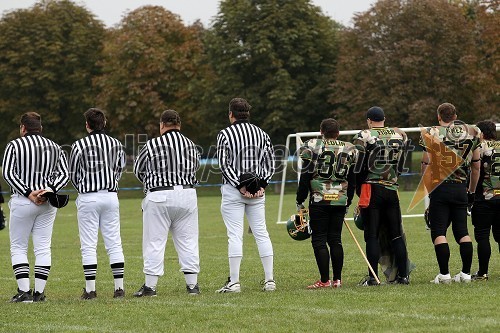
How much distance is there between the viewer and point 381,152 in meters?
11.7

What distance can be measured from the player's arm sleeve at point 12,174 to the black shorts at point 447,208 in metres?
4.56

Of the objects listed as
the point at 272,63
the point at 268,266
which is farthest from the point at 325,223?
the point at 272,63

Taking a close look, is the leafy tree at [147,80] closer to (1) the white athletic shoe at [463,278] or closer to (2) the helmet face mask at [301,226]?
(2) the helmet face mask at [301,226]

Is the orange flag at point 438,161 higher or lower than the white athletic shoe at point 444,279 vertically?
higher

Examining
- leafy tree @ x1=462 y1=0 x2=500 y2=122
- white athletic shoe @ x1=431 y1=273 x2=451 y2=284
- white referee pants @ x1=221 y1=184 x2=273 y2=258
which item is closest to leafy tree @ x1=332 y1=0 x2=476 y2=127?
leafy tree @ x1=462 y1=0 x2=500 y2=122

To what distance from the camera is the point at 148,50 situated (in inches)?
2276

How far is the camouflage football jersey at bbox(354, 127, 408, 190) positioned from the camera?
11.7 metres

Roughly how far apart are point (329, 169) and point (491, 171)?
2014mm

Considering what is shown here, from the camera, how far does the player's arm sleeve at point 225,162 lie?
11.5 meters

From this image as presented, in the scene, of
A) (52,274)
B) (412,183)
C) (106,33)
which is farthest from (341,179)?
(106,33)

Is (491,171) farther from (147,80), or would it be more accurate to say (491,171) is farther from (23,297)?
(147,80)

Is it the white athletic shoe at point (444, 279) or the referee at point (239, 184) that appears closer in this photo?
the referee at point (239, 184)

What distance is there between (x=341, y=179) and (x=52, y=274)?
4.97 meters

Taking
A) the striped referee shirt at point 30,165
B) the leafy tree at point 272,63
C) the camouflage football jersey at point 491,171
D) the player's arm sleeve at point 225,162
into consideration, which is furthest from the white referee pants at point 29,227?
the leafy tree at point 272,63
